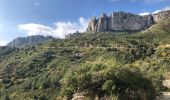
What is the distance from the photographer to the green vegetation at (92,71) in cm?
2584

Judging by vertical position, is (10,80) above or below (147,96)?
below

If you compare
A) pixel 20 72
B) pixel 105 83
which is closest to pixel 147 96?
pixel 105 83

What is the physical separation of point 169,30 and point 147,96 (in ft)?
494

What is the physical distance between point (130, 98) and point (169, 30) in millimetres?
151741

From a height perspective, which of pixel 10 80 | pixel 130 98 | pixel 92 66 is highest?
pixel 92 66

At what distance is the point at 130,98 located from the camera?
25000 mm

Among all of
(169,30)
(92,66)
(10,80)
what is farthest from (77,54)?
(92,66)

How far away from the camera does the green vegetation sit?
25844 mm

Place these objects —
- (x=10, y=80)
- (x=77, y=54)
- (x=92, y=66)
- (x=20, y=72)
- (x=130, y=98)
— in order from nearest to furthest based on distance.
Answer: (x=130, y=98) → (x=92, y=66) → (x=10, y=80) → (x=20, y=72) → (x=77, y=54)

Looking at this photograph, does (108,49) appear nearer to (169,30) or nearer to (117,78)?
(169,30)

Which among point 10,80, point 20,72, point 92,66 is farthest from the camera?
point 20,72

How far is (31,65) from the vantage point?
13612 cm

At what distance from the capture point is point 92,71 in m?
27.2

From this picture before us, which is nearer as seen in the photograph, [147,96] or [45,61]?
[147,96]
